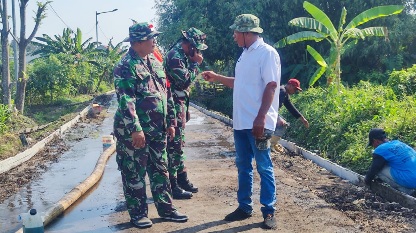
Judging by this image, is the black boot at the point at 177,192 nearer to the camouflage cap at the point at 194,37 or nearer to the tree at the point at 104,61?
the camouflage cap at the point at 194,37

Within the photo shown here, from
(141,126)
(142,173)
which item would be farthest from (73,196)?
(141,126)

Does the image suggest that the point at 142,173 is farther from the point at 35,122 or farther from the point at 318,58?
the point at 35,122

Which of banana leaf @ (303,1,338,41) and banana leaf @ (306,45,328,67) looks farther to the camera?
banana leaf @ (306,45,328,67)

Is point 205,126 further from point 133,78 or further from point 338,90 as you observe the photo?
point 133,78

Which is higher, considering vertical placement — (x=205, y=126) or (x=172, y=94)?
(x=172, y=94)

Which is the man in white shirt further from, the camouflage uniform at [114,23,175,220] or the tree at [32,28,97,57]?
the tree at [32,28,97,57]

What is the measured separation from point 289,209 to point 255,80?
5.36ft

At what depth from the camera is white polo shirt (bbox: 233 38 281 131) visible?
4.64m

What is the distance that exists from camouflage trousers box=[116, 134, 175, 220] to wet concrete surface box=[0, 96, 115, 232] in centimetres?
128

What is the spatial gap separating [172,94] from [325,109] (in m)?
6.08

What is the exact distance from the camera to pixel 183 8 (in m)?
27.3

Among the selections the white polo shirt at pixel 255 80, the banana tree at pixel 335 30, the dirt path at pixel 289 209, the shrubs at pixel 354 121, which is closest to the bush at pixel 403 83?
the shrubs at pixel 354 121

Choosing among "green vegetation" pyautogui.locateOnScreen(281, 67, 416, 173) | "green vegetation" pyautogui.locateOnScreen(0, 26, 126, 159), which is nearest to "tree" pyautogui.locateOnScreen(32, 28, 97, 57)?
"green vegetation" pyautogui.locateOnScreen(0, 26, 126, 159)

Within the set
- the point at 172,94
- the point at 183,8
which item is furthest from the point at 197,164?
the point at 183,8
